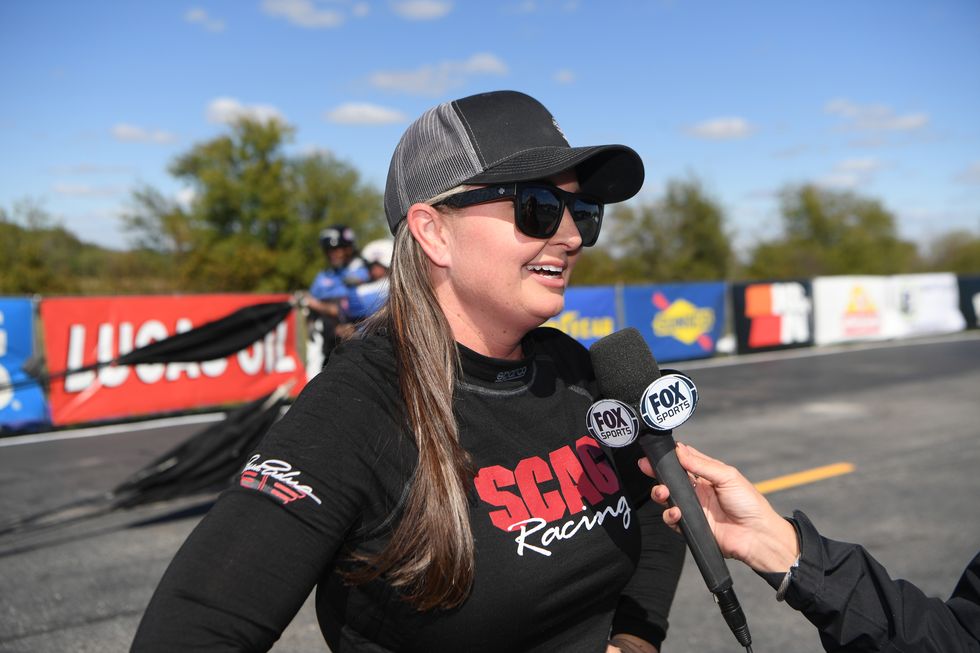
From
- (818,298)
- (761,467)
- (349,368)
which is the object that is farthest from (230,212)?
(349,368)

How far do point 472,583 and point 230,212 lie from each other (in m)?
45.7

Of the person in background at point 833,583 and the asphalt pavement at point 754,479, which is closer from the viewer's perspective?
the person in background at point 833,583

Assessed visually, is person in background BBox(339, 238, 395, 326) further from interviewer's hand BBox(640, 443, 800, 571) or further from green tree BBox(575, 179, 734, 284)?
green tree BBox(575, 179, 734, 284)

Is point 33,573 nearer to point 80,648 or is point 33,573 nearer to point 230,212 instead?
point 80,648

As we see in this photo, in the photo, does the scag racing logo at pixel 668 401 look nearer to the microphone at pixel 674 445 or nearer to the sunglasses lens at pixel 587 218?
the microphone at pixel 674 445

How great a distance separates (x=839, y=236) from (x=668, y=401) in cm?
6498

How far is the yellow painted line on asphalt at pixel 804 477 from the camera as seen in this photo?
6.69 metres

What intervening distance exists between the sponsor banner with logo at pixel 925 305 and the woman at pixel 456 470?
908 inches

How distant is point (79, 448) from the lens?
9156 mm

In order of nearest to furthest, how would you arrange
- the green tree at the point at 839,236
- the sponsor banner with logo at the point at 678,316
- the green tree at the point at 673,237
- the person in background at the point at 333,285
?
the person in background at the point at 333,285
the sponsor banner with logo at the point at 678,316
the green tree at the point at 673,237
the green tree at the point at 839,236

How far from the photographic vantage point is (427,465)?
1.49 m

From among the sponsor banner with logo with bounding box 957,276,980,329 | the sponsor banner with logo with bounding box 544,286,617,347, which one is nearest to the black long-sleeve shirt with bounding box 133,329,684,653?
the sponsor banner with logo with bounding box 544,286,617,347

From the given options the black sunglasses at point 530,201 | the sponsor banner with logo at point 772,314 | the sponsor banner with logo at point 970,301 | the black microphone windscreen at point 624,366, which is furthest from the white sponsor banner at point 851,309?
the black sunglasses at point 530,201

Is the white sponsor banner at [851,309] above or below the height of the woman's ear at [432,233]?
below
